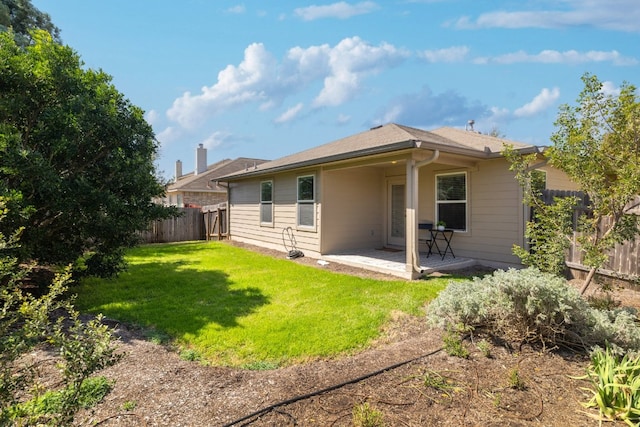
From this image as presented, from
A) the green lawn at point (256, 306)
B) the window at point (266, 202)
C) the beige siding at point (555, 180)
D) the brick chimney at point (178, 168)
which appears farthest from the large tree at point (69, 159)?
the brick chimney at point (178, 168)

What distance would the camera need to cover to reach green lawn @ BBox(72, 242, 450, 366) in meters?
3.97

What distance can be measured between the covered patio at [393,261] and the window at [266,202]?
11.1 ft

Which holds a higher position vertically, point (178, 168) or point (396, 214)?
point (178, 168)

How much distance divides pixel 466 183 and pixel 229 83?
11.3m

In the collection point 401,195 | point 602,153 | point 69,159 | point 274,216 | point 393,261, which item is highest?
point 69,159

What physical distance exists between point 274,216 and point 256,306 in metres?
6.05

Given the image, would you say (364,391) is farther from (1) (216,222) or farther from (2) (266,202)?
(1) (216,222)

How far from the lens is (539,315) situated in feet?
11.0

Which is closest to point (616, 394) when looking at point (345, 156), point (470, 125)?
point (345, 156)

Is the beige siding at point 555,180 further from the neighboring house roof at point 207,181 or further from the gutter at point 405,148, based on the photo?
the neighboring house roof at point 207,181

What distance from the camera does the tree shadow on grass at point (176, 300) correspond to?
480 cm

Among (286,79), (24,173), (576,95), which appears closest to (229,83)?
(286,79)

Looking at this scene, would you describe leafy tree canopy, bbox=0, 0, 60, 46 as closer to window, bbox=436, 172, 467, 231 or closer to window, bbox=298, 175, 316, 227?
window, bbox=298, 175, 316, 227

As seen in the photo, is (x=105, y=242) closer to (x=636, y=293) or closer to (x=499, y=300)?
(x=499, y=300)
